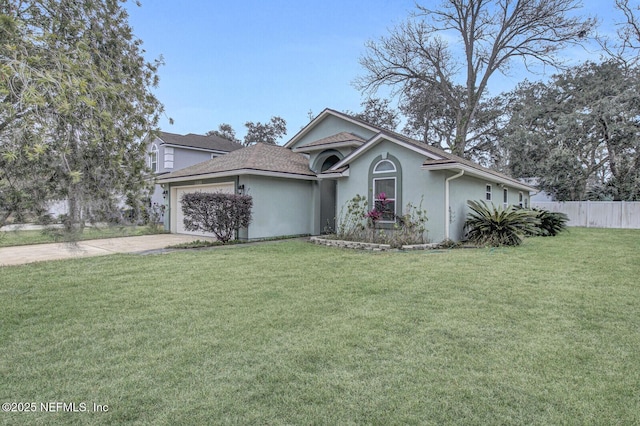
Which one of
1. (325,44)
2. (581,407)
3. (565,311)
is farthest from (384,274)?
(325,44)

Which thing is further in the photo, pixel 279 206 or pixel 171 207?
pixel 171 207

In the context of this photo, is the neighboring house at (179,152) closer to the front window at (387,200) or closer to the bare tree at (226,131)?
the front window at (387,200)

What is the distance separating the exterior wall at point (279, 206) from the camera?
43.2 ft

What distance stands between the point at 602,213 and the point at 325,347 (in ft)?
82.2

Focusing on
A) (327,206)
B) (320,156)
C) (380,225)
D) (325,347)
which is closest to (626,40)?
(320,156)

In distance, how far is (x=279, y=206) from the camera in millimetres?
14078

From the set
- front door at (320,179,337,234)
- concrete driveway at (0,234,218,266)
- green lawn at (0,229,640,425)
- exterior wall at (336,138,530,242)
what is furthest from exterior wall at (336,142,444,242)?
concrete driveway at (0,234,218,266)

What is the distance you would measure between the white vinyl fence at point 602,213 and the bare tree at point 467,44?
798cm

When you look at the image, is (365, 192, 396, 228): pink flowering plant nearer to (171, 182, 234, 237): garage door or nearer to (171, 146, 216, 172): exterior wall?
(171, 182, 234, 237): garage door

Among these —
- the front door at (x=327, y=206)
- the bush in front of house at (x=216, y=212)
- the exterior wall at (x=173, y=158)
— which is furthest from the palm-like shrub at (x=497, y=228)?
the exterior wall at (x=173, y=158)

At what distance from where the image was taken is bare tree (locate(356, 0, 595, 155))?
805 inches

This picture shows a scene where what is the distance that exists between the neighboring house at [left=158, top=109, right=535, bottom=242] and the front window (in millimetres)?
35

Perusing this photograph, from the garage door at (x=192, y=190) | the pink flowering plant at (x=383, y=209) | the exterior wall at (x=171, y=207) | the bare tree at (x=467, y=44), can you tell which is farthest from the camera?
the bare tree at (x=467, y=44)

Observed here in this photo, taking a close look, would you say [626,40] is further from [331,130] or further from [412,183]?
[412,183]
